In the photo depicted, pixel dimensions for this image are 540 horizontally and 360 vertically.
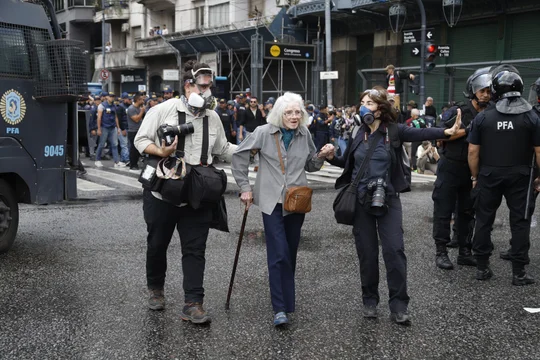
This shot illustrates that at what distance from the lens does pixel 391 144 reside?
5008 mm

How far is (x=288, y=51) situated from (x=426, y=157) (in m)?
13.4

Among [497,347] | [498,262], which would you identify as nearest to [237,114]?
[498,262]

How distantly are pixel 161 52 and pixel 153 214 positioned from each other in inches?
1432

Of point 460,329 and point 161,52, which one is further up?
point 161,52

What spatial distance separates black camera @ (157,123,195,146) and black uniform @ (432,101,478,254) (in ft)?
9.34

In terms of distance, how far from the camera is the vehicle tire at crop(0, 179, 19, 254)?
6.87m

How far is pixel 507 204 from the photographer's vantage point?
6109 mm

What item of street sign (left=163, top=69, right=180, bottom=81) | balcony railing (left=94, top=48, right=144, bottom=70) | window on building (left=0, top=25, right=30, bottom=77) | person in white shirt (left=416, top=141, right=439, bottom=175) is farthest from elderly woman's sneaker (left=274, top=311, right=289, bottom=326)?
balcony railing (left=94, top=48, right=144, bottom=70)

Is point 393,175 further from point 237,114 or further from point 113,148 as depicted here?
point 237,114

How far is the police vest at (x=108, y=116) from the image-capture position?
1677 centimetres

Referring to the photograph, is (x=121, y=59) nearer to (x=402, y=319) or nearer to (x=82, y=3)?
(x=82, y=3)

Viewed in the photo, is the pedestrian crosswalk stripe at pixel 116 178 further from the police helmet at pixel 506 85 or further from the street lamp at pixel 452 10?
the street lamp at pixel 452 10

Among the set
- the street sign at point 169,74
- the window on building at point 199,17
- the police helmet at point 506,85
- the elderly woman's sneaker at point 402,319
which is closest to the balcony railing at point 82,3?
the window on building at point 199,17

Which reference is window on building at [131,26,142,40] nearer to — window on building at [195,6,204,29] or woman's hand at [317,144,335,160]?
window on building at [195,6,204,29]
